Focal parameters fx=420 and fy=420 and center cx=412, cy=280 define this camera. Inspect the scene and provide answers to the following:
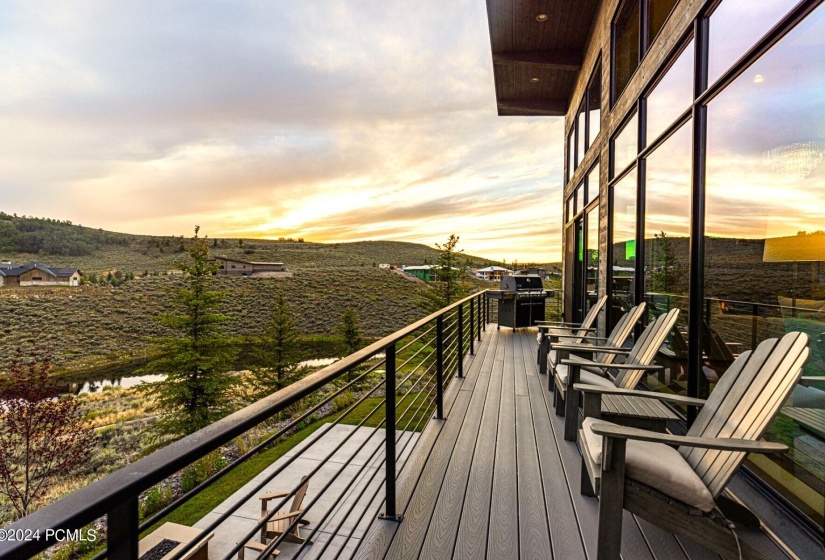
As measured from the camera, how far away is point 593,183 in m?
6.46

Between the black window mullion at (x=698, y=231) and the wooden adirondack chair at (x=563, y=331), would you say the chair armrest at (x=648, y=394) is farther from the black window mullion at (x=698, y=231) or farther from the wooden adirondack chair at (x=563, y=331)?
the wooden adirondack chair at (x=563, y=331)

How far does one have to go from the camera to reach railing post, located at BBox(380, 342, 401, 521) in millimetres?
2027

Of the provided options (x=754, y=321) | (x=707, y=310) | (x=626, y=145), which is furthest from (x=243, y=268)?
(x=754, y=321)

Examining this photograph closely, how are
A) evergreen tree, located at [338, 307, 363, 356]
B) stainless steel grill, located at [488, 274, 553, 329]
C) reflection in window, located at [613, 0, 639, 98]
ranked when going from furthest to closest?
evergreen tree, located at [338, 307, 363, 356] → stainless steel grill, located at [488, 274, 553, 329] → reflection in window, located at [613, 0, 639, 98]

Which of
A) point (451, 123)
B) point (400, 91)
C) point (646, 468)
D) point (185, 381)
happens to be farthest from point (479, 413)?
point (185, 381)

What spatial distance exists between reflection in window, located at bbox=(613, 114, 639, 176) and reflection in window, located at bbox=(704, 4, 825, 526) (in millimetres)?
1664

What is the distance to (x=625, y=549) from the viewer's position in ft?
6.07

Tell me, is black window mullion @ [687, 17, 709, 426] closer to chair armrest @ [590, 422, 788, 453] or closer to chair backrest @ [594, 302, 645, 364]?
chair backrest @ [594, 302, 645, 364]

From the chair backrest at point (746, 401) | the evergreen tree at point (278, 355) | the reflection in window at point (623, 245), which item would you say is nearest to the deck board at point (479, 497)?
the chair backrest at point (746, 401)

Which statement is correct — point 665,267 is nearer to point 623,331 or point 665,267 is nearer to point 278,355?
point 623,331

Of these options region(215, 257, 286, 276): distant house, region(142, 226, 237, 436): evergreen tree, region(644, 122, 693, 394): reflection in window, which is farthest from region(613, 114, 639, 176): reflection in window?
region(215, 257, 286, 276): distant house

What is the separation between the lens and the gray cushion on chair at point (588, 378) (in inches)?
121

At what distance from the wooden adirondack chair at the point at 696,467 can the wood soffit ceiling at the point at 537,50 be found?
6120 mm

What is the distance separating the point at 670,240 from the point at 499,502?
2422 millimetres
